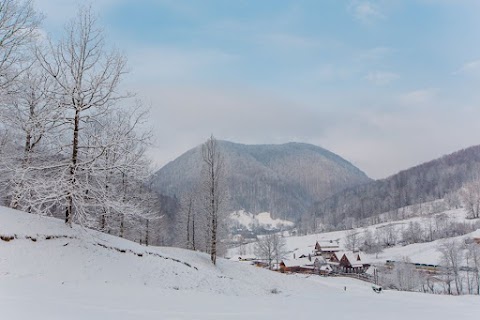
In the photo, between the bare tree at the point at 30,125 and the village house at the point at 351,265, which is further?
the village house at the point at 351,265

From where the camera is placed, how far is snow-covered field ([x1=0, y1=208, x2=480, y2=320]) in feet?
27.8

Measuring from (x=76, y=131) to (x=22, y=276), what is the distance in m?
7.10

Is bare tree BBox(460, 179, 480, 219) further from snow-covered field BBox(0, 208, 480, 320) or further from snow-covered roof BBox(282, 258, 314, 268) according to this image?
snow-covered field BBox(0, 208, 480, 320)

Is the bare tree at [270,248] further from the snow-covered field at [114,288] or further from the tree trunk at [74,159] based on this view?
the tree trunk at [74,159]

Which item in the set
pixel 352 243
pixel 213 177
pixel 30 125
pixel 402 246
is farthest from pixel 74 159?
pixel 352 243

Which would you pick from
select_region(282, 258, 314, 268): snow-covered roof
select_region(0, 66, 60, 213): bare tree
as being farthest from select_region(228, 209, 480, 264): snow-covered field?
select_region(0, 66, 60, 213): bare tree

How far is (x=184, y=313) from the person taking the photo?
28.7 ft

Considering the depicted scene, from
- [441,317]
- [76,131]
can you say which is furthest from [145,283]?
[441,317]

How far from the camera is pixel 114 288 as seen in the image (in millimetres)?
12750

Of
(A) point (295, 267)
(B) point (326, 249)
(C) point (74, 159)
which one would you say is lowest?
(A) point (295, 267)

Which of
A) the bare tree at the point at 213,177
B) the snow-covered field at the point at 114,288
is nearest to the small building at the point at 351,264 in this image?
the bare tree at the point at 213,177

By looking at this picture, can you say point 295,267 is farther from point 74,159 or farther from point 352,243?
point 74,159

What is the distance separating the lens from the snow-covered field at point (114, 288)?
8.48 meters

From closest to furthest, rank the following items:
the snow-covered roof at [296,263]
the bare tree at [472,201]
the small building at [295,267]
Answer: the small building at [295,267] < the snow-covered roof at [296,263] < the bare tree at [472,201]
